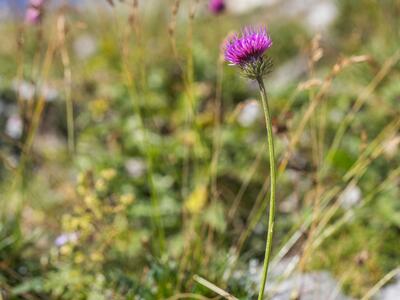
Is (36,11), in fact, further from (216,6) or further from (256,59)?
(256,59)

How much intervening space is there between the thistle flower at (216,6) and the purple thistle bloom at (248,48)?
1.40 meters

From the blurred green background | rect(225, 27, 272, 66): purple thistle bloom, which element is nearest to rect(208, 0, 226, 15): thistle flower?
the blurred green background

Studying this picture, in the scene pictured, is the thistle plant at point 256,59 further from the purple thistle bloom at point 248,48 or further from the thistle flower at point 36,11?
Answer: the thistle flower at point 36,11

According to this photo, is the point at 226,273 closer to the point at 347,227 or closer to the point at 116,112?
the point at 347,227

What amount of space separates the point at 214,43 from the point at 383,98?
10.4 ft

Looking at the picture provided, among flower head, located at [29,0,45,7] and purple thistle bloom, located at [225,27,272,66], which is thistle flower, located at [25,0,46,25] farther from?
purple thistle bloom, located at [225,27,272,66]

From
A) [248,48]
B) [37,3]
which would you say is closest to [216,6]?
[37,3]

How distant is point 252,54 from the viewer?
1.20 meters

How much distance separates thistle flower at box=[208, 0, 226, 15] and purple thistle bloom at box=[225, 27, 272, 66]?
55.1 inches

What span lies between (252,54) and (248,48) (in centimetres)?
2


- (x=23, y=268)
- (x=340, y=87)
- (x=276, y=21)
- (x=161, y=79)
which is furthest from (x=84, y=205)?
(x=276, y=21)

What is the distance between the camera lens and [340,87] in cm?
449

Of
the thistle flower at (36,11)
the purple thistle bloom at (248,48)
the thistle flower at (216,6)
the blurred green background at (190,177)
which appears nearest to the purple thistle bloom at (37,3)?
the thistle flower at (36,11)

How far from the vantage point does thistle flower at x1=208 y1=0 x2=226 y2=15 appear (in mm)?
2602
